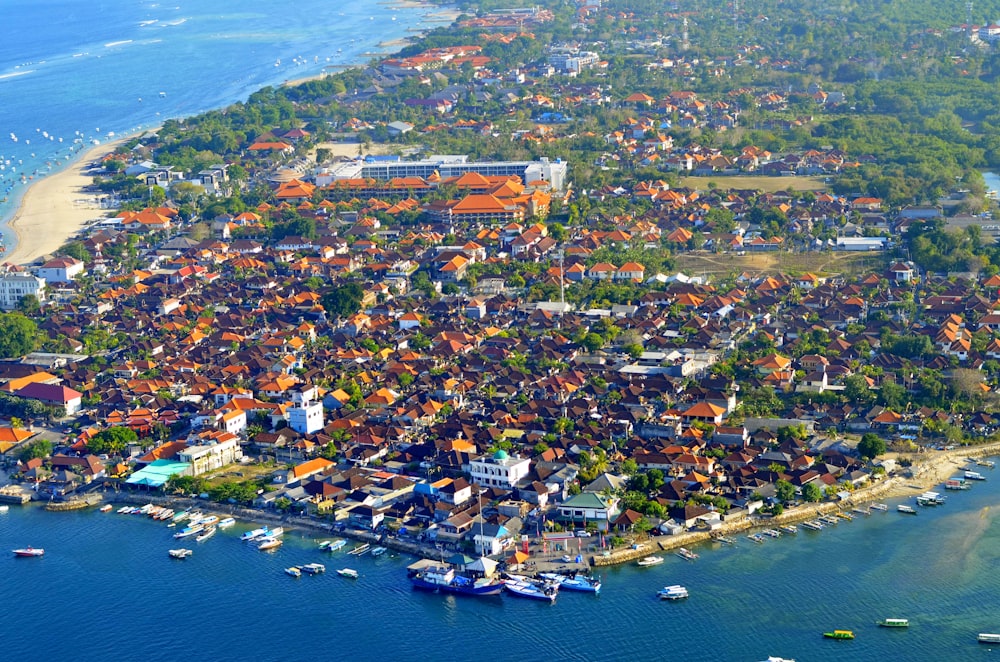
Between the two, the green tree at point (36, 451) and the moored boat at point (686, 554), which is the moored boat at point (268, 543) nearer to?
the green tree at point (36, 451)

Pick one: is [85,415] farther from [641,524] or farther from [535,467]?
[641,524]

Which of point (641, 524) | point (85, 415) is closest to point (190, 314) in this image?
point (85, 415)

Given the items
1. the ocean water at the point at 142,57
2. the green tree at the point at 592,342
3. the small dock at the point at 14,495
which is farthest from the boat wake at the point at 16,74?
the small dock at the point at 14,495

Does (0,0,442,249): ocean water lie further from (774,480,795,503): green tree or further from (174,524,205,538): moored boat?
(774,480,795,503): green tree

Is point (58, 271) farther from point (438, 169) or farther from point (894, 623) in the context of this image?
point (894, 623)

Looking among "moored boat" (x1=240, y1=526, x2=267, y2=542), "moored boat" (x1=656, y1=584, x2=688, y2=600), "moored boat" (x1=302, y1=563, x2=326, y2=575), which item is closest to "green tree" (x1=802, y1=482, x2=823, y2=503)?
"moored boat" (x1=656, y1=584, x2=688, y2=600)
